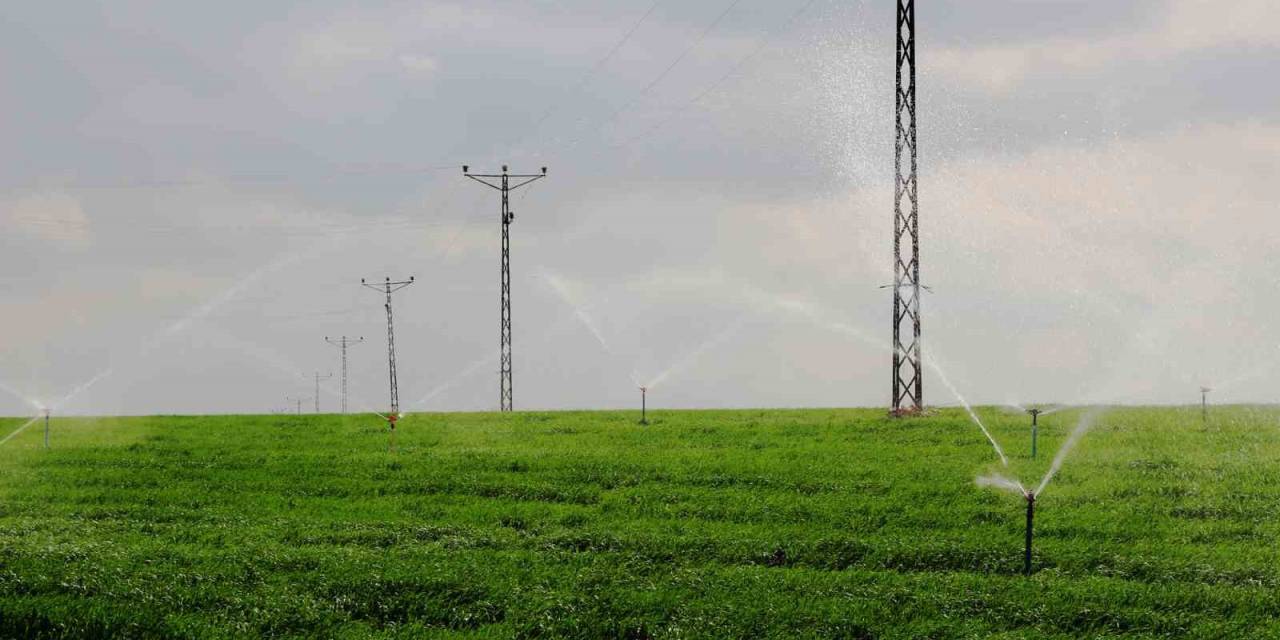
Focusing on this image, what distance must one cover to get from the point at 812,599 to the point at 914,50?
2431 cm

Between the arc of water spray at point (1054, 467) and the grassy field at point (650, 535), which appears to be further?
the arc of water spray at point (1054, 467)

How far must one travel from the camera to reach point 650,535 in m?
21.1

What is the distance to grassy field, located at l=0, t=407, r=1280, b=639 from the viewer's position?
16.5 metres

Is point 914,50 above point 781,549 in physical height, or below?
above

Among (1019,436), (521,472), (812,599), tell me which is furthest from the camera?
(1019,436)

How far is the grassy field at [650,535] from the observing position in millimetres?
16547

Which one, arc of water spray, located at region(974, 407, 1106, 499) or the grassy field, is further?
arc of water spray, located at region(974, 407, 1106, 499)

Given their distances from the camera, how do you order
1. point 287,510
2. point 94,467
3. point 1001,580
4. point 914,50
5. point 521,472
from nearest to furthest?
point 1001,580 → point 287,510 → point 521,472 → point 94,467 → point 914,50

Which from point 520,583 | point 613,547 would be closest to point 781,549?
point 613,547

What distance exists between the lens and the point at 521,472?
93.4 feet

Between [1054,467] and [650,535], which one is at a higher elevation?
[1054,467]

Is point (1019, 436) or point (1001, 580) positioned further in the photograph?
point (1019, 436)

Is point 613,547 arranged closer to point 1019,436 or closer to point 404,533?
point 404,533

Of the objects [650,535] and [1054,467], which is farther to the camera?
[1054,467]
